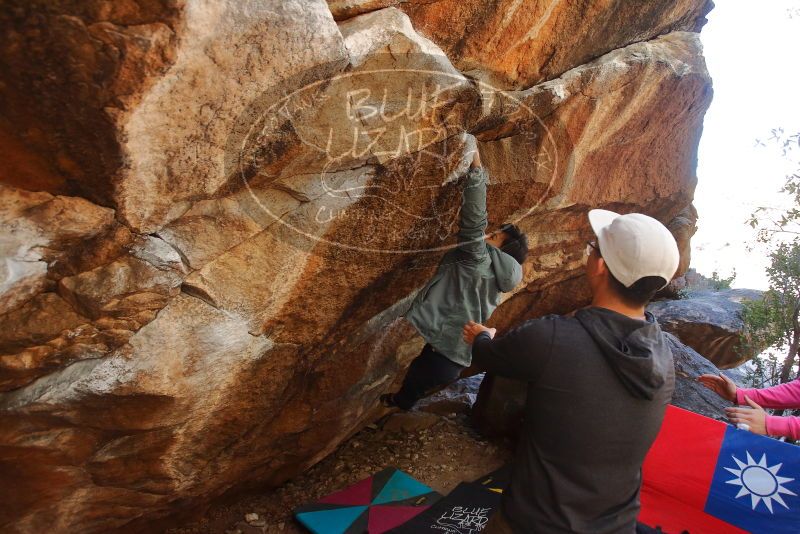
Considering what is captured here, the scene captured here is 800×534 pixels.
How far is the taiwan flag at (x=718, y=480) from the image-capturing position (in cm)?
430

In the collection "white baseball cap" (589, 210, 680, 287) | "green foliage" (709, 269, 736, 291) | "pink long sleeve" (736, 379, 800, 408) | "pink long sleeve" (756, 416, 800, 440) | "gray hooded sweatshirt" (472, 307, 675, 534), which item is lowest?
"green foliage" (709, 269, 736, 291)

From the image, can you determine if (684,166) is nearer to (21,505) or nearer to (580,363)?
(580,363)

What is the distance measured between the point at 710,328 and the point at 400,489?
7.82 meters

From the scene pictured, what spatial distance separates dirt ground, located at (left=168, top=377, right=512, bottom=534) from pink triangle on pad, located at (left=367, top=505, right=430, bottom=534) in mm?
683

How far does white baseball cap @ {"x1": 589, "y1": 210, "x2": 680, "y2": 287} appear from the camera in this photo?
7.75 feet

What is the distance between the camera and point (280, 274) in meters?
3.72

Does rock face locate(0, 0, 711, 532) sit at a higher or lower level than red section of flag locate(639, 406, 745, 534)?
higher

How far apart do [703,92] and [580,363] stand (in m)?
5.29

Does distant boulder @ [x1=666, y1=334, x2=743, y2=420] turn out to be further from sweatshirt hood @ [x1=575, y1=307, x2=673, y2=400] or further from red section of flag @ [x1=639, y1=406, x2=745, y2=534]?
sweatshirt hood @ [x1=575, y1=307, x2=673, y2=400]

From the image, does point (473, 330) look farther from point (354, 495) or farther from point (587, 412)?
point (354, 495)

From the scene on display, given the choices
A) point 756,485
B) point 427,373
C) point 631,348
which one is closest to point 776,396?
point 756,485

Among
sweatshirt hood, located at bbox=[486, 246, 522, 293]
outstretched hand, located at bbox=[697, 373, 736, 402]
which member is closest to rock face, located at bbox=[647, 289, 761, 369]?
outstretched hand, located at bbox=[697, 373, 736, 402]

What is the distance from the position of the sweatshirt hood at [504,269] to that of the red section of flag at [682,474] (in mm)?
2146

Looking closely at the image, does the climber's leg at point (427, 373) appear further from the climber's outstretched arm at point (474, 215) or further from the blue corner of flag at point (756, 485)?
the blue corner of flag at point (756, 485)
